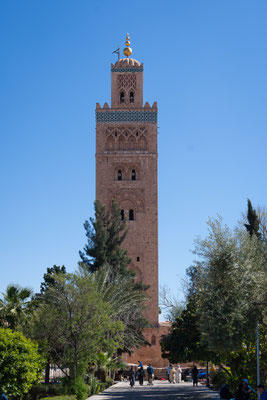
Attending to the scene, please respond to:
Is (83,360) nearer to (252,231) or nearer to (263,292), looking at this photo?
(263,292)

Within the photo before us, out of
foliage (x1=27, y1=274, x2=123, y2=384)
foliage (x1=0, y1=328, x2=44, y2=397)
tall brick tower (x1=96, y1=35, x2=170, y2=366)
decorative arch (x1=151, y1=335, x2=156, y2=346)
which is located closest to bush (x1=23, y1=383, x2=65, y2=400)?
foliage (x1=27, y1=274, x2=123, y2=384)

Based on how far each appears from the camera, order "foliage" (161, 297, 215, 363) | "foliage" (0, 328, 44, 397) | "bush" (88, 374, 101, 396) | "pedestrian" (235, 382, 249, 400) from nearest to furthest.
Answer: "pedestrian" (235, 382, 249, 400) → "foliage" (0, 328, 44, 397) → "bush" (88, 374, 101, 396) → "foliage" (161, 297, 215, 363)

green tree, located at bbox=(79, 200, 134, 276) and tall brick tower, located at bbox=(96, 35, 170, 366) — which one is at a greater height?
tall brick tower, located at bbox=(96, 35, 170, 366)

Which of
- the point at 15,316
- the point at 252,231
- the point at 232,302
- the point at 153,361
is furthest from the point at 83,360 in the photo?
the point at 153,361

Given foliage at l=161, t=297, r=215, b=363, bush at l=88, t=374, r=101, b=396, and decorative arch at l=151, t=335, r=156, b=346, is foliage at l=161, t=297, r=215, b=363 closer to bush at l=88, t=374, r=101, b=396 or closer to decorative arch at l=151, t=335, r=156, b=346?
bush at l=88, t=374, r=101, b=396

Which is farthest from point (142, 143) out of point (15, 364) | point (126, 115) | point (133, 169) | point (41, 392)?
point (15, 364)

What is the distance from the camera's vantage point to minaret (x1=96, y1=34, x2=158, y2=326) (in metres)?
39.4

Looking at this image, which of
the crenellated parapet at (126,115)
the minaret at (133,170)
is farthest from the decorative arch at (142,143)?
the crenellated parapet at (126,115)

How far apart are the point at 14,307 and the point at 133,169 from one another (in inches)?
859

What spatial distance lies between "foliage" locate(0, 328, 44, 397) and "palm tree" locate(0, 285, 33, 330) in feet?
15.1

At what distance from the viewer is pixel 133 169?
41.1 meters

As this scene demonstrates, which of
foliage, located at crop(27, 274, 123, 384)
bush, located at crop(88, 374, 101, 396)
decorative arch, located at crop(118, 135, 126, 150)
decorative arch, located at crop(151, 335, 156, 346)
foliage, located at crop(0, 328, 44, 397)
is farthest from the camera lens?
decorative arch, located at crop(118, 135, 126, 150)

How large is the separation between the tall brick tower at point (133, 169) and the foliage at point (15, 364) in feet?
76.1

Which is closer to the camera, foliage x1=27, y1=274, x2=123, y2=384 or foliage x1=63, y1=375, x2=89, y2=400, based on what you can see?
foliage x1=63, y1=375, x2=89, y2=400
